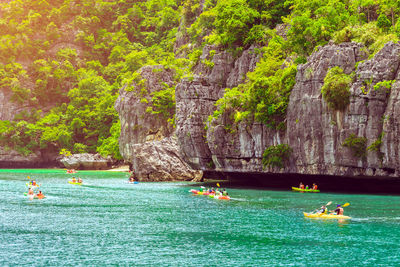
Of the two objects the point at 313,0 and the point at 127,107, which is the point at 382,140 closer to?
the point at 313,0

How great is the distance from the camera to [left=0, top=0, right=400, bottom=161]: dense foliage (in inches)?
2331

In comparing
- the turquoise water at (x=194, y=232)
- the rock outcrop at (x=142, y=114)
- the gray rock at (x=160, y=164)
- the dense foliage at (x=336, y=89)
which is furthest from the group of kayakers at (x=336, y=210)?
the rock outcrop at (x=142, y=114)

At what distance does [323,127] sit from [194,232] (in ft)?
84.8

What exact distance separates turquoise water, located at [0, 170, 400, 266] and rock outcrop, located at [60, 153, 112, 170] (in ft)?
176

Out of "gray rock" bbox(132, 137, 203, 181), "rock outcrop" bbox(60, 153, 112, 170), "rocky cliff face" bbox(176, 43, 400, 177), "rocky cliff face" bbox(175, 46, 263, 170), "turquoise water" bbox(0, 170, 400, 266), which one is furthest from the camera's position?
"rock outcrop" bbox(60, 153, 112, 170)

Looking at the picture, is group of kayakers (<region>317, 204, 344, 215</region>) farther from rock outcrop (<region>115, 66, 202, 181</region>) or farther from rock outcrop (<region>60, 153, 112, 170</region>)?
rock outcrop (<region>60, 153, 112, 170</region>)

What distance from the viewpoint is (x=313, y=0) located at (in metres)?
65.4

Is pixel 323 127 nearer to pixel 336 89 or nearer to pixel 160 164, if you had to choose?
pixel 336 89

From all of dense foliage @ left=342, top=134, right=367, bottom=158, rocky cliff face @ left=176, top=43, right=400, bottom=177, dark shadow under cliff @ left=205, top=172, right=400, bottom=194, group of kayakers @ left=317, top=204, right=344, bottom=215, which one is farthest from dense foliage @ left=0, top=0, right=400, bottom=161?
group of kayakers @ left=317, top=204, right=344, bottom=215

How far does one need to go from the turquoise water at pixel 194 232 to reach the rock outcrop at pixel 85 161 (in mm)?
53726

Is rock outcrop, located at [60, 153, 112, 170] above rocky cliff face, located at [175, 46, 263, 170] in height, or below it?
below

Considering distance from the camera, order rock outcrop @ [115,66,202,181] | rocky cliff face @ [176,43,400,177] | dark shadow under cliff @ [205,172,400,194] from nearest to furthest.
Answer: rocky cliff face @ [176,43,400,177] < dark shadow under cliff @ [205,172,400,194] < rock outcrop @ [115,66,202,181]

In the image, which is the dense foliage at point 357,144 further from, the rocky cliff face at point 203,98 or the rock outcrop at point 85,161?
the rock outcrop at point 85,161

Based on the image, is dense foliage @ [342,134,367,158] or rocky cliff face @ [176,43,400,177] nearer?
rocky cliff face @ [176,43,400,177]
